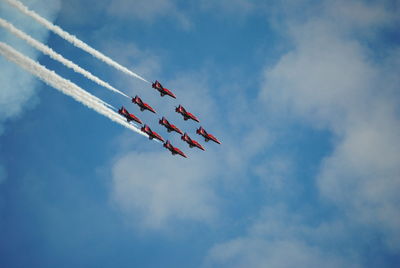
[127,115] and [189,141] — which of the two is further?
[189,141]

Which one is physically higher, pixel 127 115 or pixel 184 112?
pixel 184 112

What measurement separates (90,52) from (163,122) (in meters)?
30.5

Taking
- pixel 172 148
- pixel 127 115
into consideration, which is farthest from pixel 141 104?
pixel 172 148

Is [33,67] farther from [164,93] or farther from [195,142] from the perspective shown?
[195,142]

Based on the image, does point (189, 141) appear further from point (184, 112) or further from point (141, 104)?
point (141, 104)

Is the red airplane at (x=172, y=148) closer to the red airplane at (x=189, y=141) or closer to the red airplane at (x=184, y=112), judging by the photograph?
the red airplane at (x=189, y=141)

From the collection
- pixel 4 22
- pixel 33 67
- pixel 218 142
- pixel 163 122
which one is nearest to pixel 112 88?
pixel 33 67

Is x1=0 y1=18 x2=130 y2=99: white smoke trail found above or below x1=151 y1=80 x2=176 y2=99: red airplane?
below

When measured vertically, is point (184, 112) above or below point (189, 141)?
above

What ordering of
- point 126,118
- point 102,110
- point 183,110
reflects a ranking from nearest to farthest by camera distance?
point 102,110, point 126,118, point 183,110

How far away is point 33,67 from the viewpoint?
87688 mm

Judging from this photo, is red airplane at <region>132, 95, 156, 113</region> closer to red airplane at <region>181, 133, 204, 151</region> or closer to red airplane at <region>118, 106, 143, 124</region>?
red airplane at <region>118, 106, 143, 124</region>

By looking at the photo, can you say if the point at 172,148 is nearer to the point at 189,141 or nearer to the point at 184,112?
the point at 189,141

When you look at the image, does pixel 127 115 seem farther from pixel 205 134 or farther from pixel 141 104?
pixel 205 134
